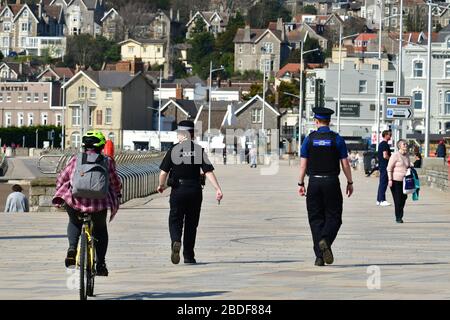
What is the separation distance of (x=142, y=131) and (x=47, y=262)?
127843 millimetres

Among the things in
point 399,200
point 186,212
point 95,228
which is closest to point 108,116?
point 399,200

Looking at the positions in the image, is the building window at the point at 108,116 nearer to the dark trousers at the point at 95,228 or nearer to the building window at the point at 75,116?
the building window at the point at 75,116

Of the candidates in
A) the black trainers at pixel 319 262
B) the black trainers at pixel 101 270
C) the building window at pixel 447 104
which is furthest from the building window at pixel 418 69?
the black trainers at pixel 101 270

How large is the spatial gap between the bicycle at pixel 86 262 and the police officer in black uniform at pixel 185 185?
3.39 meters

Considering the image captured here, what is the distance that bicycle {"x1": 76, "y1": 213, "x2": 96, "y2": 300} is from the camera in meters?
15.6

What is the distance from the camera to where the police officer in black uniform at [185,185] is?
779 inches

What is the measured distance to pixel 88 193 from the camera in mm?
16516

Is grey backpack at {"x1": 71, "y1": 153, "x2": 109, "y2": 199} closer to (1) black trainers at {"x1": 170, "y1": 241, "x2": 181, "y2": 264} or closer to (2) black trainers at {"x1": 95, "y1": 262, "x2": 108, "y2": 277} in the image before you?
Result: (2) black trainers at {"x1": 95, "y1": 262, "x2": 108, "y2": 277}

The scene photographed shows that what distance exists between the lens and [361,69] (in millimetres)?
127938

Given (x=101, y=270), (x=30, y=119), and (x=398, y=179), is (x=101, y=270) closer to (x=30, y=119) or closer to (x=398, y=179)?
(x=398, y=179)

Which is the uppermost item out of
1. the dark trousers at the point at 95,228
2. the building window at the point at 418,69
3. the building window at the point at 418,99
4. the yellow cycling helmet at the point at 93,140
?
the building window at the point at 418,69
